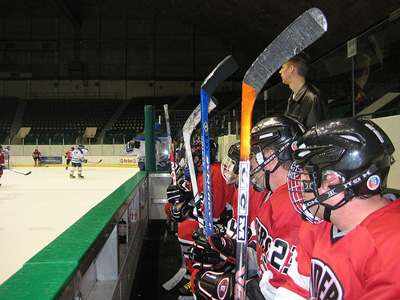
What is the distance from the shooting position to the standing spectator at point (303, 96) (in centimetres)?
189

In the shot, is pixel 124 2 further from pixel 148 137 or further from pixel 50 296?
pixel 50 296

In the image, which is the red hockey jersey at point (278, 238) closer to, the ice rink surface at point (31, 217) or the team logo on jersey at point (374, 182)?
the team logo on jersey at point (374, 182)

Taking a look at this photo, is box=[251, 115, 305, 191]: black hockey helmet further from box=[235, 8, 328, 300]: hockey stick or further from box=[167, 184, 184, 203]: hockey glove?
box=[167, 184, 184, 203]: hockey glove

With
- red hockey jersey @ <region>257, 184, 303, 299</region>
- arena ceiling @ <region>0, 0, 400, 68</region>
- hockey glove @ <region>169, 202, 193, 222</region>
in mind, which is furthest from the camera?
arena ceiling @ <region>0, 0, 400, 68</region>

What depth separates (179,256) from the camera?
364cm

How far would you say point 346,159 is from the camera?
2.97 ft

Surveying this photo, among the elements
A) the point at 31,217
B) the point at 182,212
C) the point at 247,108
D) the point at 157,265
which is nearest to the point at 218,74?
the point at 247,108

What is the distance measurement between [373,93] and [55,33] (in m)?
22.0

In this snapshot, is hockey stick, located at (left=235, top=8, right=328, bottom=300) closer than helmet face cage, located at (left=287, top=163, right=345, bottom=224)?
No

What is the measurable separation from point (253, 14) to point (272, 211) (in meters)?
14.7

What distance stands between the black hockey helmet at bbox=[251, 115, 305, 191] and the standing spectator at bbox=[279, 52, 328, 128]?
400 mm

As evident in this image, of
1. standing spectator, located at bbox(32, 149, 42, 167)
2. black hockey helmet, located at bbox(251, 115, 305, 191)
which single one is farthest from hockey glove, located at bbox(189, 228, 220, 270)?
standing spectator, located at bbox(32, 149, 42, 167)

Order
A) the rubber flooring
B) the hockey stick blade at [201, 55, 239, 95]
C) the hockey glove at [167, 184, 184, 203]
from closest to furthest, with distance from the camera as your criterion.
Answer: the hockey stick blade at [201, 55, 239, 95], the rubber flooring, the hockey glove at [167, 184, 184, 203]

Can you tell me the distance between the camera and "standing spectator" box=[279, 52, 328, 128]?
189 cm
